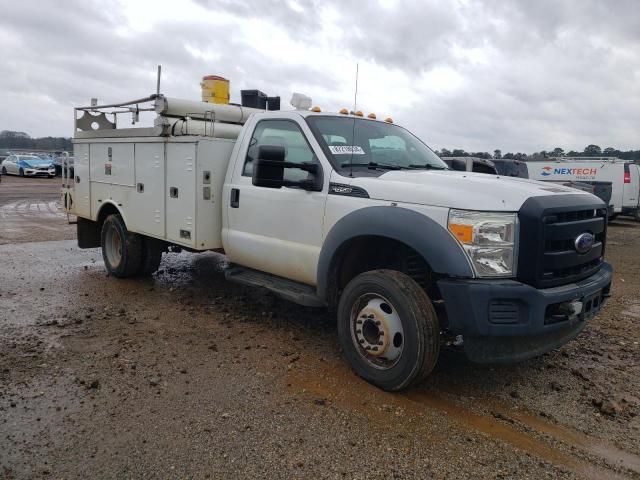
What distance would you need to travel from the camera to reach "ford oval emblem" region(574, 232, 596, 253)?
377 cm

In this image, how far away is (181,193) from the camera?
5668mm

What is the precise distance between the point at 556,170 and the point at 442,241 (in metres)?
17.3

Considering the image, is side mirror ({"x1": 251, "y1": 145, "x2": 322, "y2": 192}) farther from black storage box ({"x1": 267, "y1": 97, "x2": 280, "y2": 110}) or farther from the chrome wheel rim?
black storage box ({"x1": 267, "y1": 97, "x2": 280, "y2": 110})

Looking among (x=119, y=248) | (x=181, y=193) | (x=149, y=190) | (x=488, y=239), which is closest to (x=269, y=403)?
(x=488, y=239)

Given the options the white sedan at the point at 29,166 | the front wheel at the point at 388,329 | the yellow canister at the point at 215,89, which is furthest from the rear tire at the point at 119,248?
the white sedan at the point at 29,166

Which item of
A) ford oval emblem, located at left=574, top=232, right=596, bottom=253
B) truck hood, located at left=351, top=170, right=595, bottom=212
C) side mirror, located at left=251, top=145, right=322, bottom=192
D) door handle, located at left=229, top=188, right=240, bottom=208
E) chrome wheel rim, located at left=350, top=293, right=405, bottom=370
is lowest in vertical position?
chrome wheel rim, located at left=350, top=293, right=405, bottom=370

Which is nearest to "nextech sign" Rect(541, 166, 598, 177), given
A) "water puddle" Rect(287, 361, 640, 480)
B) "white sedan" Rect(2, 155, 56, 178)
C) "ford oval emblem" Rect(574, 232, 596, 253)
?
"ford oval emblem" Rect(574, 232, 596, 253)

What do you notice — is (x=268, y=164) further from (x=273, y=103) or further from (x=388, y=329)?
(x=273, y=103)

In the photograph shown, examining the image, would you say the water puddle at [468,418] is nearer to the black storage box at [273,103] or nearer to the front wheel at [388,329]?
the front wheel at [388,329]

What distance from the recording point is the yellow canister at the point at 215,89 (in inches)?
272

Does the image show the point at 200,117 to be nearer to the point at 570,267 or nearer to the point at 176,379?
the point at 176,379

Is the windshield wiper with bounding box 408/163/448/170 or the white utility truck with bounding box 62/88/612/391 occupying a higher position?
the windshield wiper with bounding box 408/163/448/170

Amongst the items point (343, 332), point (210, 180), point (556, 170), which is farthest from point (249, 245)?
point (556, 170)

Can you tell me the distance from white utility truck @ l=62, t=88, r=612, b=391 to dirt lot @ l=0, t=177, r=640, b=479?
0.43 metres
